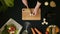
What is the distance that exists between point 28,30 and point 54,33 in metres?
0.17

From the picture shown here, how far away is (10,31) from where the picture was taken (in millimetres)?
1144

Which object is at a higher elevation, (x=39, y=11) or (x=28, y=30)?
(x=39, y=11)

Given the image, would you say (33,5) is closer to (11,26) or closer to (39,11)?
(39,11)

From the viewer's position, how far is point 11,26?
1.15m

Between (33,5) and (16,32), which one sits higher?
(33,5)

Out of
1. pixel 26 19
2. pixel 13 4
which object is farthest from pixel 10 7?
pixel 26 19

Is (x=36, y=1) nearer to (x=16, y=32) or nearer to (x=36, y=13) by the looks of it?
(x=36, y=13)

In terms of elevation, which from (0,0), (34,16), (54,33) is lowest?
(54,33)

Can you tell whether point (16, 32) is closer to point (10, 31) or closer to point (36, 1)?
point (10, 31)

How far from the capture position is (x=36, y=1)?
1.12m

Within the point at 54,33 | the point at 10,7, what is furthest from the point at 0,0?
the point at 54,33

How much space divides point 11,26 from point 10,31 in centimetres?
3

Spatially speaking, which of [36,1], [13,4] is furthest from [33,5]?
[13,4]

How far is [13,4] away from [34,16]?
16 cm
